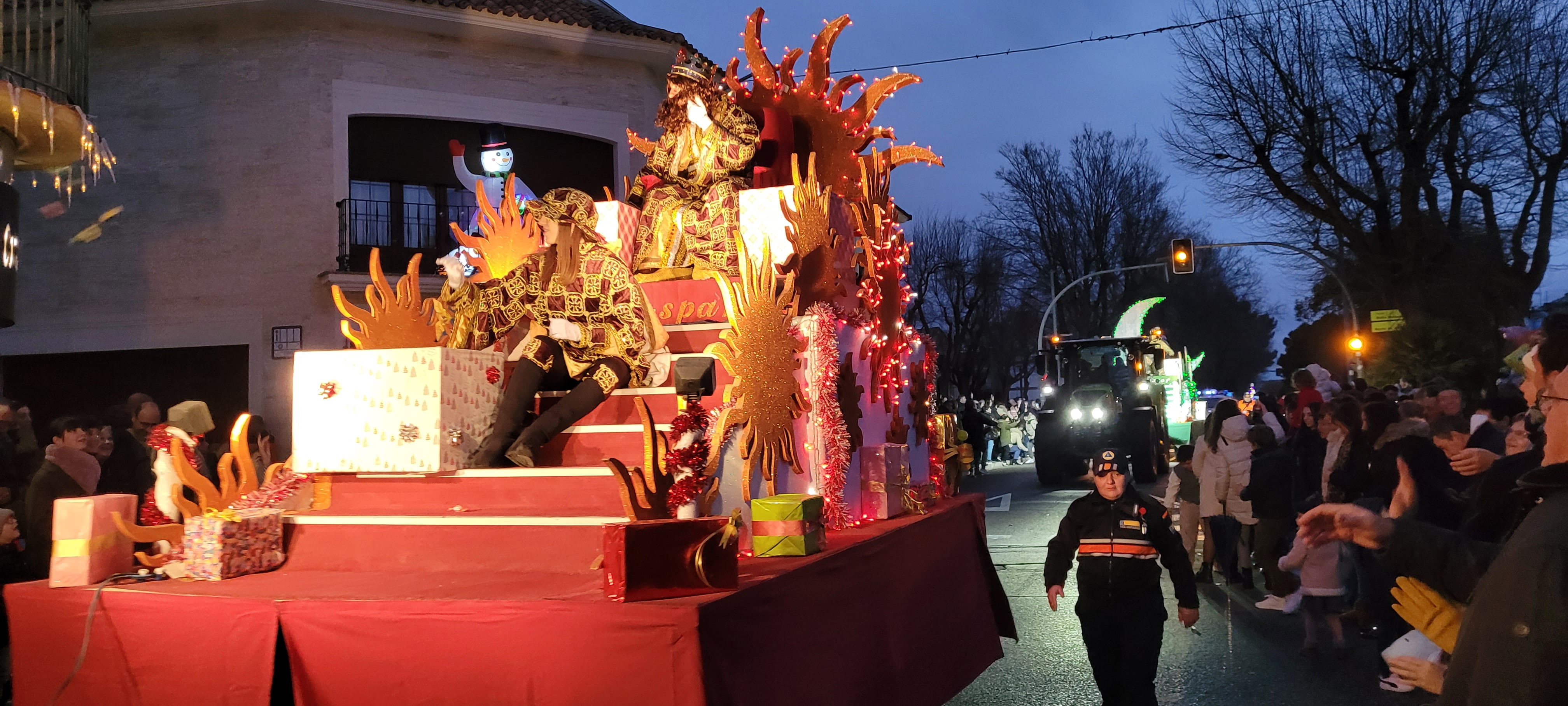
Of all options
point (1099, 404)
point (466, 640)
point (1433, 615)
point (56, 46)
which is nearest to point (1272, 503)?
point (1433, 615)

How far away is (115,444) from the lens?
27.4 ft

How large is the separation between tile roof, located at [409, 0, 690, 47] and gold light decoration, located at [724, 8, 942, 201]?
8.93 meters

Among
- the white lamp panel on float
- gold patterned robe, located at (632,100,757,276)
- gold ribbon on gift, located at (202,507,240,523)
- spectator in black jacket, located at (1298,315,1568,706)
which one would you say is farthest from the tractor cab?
spectator in black jacket, located at (1298,315,1568,706)

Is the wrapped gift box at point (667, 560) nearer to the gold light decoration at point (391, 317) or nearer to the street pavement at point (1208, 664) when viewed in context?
the gold light decoration at point (391, 317)

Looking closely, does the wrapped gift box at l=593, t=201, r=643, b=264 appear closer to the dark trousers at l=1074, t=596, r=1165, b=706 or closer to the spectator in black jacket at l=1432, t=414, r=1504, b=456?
the dark trousers at l=1074, t=596, r=1165, b=706

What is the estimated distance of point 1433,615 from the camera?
2691 millimetres

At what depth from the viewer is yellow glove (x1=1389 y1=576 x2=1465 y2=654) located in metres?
2.68

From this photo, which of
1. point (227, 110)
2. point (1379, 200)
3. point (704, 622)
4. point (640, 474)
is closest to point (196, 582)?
point (640, 474)

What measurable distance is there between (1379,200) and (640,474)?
80.4 ft

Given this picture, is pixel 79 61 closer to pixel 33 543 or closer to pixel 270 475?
pixel 33 543

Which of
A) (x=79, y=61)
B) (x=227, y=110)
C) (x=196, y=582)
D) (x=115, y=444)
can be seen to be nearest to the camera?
(x=196, y=582)

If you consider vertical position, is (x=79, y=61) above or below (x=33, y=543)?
above

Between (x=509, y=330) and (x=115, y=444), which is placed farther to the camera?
(x=115, y=444)

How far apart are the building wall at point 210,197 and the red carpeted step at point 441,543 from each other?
11.6 m
